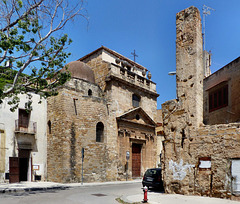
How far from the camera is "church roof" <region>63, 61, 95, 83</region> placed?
23.8m

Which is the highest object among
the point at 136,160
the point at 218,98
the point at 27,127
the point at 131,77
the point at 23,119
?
the point at 131,77

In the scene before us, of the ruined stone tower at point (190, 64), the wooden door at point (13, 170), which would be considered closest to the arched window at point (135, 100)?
the wooden door at point (13, 170)

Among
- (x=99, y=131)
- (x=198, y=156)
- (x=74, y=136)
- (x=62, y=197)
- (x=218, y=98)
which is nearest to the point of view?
(x=198, y=156)

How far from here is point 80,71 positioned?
24234mm

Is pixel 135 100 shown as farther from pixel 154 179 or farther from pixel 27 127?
pixel 154 179

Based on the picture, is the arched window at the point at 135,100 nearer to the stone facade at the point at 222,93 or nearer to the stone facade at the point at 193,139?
the stone facade at the point at 222,93

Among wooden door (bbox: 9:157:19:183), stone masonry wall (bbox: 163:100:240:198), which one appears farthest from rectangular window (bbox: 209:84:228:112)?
wooden door (bbox: 9:157:19:183)

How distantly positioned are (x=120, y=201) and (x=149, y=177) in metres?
4.19

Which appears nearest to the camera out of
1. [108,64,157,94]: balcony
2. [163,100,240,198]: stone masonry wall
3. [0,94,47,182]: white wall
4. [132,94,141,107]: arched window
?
[163,100,240,198]: stone masonry wall

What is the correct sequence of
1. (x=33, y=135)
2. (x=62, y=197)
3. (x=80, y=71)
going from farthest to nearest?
(x=80, y=71) < (x=33, y=135) < (x=62, y=197)

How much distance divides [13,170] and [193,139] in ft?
41.1

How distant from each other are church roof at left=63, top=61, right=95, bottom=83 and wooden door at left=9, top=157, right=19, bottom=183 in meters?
8.85

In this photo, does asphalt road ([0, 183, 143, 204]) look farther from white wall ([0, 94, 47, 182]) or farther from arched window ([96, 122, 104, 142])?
arched window ([96, 122, 104, 142])

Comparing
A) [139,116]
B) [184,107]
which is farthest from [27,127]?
[184,107]
